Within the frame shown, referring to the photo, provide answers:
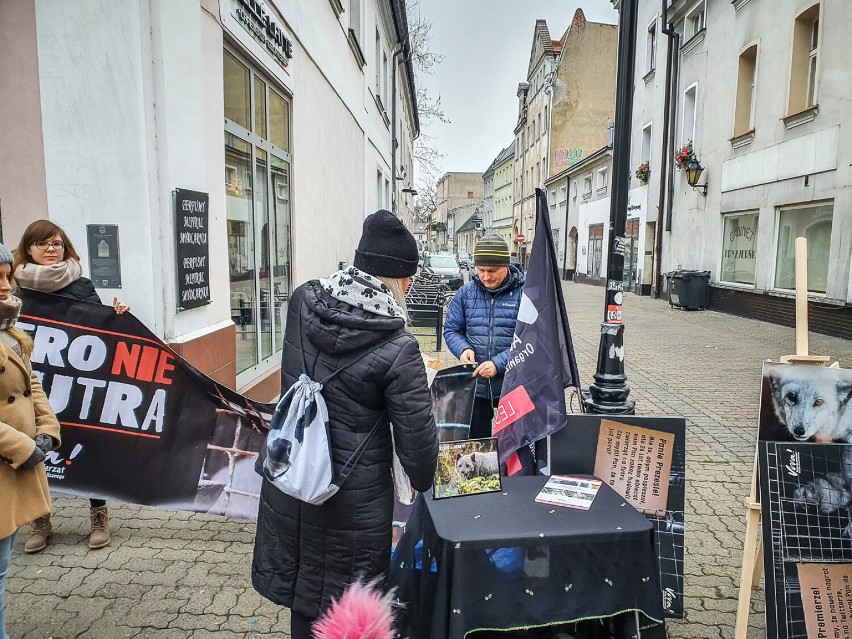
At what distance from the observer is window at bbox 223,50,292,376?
5.43m

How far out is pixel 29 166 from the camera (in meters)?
3.92

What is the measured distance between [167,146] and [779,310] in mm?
13178

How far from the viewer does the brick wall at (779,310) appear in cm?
1068

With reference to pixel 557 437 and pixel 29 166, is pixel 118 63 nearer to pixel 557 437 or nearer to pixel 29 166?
pixel 29 166

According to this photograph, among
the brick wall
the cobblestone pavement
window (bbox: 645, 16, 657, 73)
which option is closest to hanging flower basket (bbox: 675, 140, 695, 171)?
the brick wall

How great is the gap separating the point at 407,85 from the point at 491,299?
78.4ft

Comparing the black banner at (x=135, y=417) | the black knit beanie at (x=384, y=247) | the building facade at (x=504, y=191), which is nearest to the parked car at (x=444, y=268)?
the black banner at (x=135, y=417)

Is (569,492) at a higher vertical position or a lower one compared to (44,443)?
lower

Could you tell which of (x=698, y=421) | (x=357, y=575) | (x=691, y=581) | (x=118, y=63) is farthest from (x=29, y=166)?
(x=698, y=421)

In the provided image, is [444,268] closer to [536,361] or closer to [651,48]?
[651,48]

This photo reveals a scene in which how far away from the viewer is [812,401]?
2441mm

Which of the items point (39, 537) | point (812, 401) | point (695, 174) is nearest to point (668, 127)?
point (695, 174)

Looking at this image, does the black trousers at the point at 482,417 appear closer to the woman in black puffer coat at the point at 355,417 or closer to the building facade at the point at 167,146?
the woman in black puffer coat at the point at 355,417

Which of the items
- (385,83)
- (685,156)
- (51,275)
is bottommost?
(51,275)
